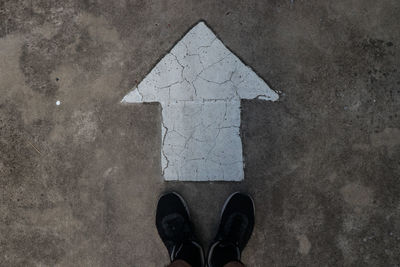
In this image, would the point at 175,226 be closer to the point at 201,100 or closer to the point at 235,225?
the point at 235,225

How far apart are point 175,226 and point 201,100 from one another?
1324mm

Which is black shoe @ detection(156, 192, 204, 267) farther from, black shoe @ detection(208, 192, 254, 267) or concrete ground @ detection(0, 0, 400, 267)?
black shoe @ detection(208, 192, 254, 267)

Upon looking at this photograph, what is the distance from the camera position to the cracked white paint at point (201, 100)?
2.69 m

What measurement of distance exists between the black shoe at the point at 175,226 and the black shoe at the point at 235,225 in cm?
21

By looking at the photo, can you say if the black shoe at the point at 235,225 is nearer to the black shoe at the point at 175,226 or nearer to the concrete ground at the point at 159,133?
the concrete ground at the point at 159,133

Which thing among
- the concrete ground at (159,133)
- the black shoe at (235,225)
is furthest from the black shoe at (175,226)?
the black shoe at (235,225)

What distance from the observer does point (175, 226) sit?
2.67m

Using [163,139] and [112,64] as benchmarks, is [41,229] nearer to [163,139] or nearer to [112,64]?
[163,139]

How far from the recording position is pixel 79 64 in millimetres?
2799

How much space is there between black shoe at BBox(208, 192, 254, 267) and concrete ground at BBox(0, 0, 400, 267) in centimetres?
10

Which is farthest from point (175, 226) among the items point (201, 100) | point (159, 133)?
point (201, 100)

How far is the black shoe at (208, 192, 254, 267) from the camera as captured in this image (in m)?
2.57

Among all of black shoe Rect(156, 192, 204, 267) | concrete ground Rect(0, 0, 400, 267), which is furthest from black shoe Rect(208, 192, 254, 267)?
black shoe Rect(156, 192, 204, 267)

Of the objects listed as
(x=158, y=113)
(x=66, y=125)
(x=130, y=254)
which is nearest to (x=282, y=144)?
(x=158, y=113)
